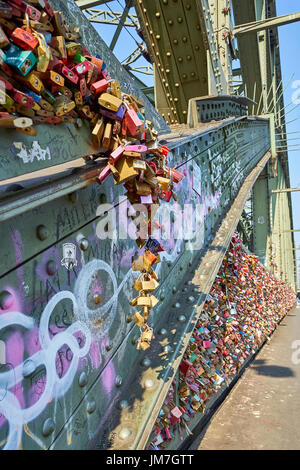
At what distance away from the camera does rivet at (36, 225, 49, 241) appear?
152 centimetres

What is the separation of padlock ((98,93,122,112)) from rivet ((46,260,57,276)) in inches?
29.2

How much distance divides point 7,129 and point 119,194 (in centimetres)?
103

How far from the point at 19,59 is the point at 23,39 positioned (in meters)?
0.07

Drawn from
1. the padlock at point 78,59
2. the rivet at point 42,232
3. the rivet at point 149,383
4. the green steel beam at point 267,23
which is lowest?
the rivet at point 149,383

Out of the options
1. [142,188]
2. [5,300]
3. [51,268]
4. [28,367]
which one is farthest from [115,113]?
[28,367]

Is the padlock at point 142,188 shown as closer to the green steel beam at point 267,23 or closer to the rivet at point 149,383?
the rivet at point 149,383

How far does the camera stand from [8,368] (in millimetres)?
1333

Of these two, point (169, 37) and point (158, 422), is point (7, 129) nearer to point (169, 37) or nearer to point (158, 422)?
point (158, 422)

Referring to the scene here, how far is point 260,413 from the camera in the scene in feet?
11.8

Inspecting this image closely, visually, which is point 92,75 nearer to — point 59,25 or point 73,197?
point 59,25

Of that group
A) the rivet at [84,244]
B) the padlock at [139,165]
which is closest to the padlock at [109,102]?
the padlock at [139,165]

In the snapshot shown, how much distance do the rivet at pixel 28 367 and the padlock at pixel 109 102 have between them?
1.14 meters

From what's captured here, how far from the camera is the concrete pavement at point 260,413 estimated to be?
299 cm

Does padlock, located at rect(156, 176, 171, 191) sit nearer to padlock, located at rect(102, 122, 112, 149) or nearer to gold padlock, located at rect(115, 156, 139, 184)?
gold padlock, located at rect(115, 156, 139, 184)
